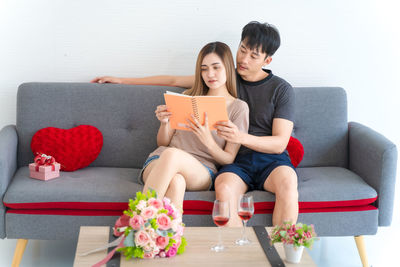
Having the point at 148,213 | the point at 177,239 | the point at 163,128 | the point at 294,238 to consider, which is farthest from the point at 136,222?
the point at 163,128

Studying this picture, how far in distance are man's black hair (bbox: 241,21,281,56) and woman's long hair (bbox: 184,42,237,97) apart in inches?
Result: 6.1

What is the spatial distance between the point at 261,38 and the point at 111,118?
3.31ft

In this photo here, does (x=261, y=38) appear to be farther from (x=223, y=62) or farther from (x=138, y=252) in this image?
(x=138, y=252)

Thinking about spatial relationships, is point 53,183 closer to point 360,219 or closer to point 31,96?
point 31,96

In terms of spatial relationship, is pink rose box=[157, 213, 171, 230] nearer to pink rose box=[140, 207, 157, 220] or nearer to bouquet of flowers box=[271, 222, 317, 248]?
pink rose box=[140, 207, 157, 220]

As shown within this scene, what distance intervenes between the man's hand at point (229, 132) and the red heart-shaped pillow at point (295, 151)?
0.50 meters

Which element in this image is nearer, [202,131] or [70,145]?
[202,131]

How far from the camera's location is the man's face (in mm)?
2805

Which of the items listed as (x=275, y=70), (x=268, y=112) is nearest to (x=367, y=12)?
(x=275, y=70)

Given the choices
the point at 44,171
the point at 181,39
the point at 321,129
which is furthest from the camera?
the point at 181,39

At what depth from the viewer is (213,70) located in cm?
269

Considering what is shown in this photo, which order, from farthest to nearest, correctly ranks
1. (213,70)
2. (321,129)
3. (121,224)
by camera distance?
(321,129)
(213,70)
(121,224)

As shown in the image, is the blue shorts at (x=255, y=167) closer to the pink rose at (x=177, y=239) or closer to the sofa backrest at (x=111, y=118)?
the sofa backrest at (x=111, y=118)

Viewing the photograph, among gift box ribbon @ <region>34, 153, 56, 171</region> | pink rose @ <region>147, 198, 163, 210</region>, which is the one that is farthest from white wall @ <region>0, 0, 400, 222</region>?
pink rose @ <region>147, 198, 163, 210</region>
